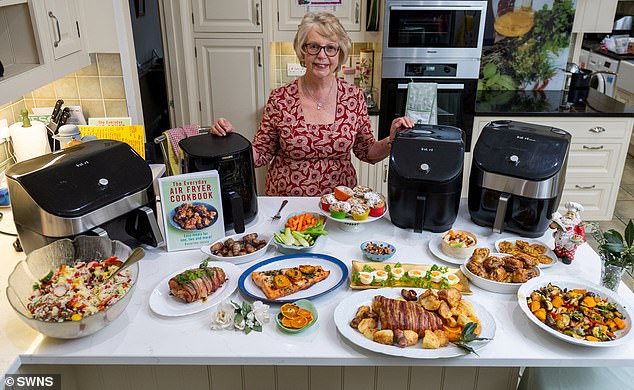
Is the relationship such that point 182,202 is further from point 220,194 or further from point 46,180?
point 46,180

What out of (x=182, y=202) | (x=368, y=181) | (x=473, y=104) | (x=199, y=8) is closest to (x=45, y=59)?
(x=182, y=202)

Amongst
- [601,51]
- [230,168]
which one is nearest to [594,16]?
[601,51]

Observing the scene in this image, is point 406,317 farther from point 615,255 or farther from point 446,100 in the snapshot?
point 446,100

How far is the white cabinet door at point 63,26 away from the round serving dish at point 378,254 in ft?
4.81

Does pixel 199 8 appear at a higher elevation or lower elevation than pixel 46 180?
higher

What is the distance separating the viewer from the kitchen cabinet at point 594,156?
3.43 meters

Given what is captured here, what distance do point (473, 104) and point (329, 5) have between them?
116 cm

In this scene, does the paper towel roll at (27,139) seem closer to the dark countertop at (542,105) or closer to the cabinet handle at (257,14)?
the cabinet handle at (257,14)

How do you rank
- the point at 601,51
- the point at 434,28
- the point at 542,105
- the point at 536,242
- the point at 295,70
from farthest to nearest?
the point at 601,51
the point at 295,70
the point at 542,105
the point at 434,28
the point at 536,242

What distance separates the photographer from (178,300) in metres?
1.40

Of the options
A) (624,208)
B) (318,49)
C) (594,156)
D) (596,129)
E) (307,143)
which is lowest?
(624,208)

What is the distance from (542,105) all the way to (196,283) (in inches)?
117

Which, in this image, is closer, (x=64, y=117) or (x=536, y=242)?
(x=536, y=242)

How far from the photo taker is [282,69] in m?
3.84
